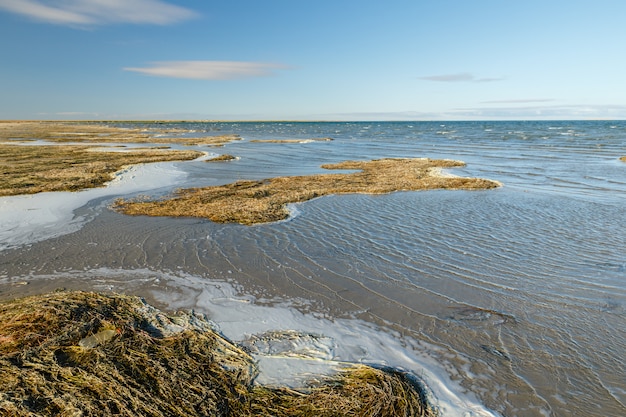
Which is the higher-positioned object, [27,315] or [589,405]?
[27,315]

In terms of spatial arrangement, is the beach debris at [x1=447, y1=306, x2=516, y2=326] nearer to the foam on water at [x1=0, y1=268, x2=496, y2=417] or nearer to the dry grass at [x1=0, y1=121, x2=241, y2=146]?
the foam on water at [x1=0, y1=268, x2=496, y2=417]

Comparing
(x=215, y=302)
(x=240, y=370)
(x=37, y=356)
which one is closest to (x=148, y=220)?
(x=215, y=302)

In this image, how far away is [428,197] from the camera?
2322cm

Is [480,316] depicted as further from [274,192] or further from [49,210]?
[49,210]

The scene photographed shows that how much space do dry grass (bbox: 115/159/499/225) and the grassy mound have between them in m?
9.66

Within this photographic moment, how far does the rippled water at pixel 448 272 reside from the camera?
24.6ft

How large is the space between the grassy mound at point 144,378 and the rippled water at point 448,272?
191 cm

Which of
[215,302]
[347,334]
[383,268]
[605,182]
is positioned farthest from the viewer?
[605,182]

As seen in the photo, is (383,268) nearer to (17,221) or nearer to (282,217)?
(282,217)

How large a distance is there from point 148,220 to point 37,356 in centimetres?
1126

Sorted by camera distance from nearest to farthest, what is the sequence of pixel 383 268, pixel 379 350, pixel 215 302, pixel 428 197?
pixel 379 350 < pixel 215 302 < pixel 383 268 < pixel 428 197

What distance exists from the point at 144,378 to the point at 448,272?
9.20m

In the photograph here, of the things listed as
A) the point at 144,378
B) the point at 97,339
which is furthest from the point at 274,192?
the point at 144,378

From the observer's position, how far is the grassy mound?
6.02m
